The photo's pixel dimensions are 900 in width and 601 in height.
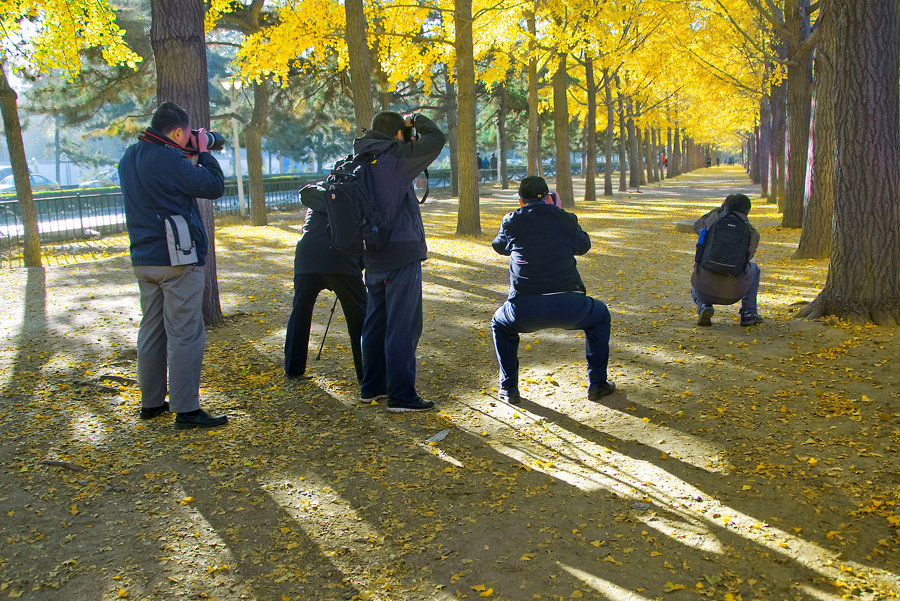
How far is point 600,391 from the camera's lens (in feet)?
17.3

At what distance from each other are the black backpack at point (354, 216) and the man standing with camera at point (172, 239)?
0.79 metres

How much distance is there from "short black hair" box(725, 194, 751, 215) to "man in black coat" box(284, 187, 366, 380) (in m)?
3.55

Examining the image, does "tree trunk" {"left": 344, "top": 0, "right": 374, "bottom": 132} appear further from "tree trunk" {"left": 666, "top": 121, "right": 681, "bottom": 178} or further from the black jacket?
"tree trunk" {"left": 666, "top": 121, "right": 681, "bottom": 178}

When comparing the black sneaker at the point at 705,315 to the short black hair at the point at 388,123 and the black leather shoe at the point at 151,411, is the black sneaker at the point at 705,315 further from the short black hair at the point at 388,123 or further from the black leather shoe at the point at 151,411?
the black leather shoe at the point at 151,411

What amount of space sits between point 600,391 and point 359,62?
28.8ft

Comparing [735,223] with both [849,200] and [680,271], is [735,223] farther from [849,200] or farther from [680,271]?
[680,271]

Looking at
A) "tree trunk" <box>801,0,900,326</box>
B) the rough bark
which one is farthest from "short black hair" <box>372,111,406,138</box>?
the rough bark

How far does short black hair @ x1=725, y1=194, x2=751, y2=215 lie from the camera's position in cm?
684

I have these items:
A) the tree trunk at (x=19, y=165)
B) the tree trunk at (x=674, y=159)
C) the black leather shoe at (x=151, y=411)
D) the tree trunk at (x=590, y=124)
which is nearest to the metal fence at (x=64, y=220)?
the tree trunk at (x=19, y=165)

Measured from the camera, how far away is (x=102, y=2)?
12.4 meters

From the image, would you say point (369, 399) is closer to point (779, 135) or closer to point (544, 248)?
point (544, 248)

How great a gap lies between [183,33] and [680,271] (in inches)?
288

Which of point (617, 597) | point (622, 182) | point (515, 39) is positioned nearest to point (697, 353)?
point (617, 597)

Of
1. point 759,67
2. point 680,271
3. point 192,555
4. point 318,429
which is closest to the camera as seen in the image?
point 192,555
